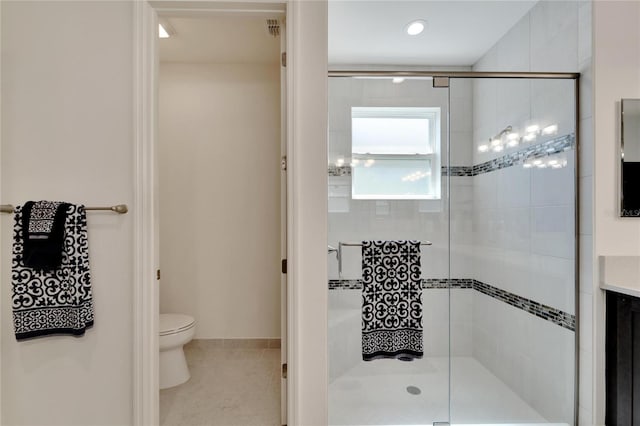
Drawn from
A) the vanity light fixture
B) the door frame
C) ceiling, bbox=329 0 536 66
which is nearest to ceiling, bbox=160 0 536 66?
ceiling, bbox=329 0 536 66

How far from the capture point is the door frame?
1.59 metres

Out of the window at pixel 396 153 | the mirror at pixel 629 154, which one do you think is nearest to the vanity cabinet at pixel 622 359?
the mirror at pixel 629 154

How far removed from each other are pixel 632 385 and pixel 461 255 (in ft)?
3.15

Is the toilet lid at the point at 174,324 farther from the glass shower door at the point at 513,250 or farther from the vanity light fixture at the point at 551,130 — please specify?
the vanity light fixture at the point at 551,130

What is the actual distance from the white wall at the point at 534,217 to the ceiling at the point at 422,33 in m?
0.17

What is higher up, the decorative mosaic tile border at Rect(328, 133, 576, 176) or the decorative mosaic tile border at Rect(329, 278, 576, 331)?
the decorative mosaic tile border at Rect(328, 133, 576, 176)

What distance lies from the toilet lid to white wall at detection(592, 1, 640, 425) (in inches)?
94.9

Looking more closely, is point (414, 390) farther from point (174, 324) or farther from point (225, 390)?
point (174, 324)

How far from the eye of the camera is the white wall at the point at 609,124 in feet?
5.53

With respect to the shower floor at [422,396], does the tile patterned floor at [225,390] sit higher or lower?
lower

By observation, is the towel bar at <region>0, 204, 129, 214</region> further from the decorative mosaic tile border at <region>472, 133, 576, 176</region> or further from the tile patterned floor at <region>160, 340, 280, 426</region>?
the decorative mosaic tile border at <region>472, 133, 576, 176</region>

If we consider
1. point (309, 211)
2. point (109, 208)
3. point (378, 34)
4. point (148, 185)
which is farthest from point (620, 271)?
point (109, 208)

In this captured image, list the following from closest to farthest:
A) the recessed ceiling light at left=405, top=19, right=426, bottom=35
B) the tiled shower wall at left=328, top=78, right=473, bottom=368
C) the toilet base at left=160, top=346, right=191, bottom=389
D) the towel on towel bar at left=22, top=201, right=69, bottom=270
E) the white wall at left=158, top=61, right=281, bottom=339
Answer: the towel on towel bar at left=22, top=201, right=69, bottom=270 < the tiled shower wall at left=328, top=78, right=473, bottom=368 < the recessed ceiling light at left=405, top=19, right=426, bottom=35 < the toilet base at left=160, top=346, right=191, bottom=389 < the white wall at left=158, top=61, right=281, bottom=339

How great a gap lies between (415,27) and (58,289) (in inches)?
97.9
